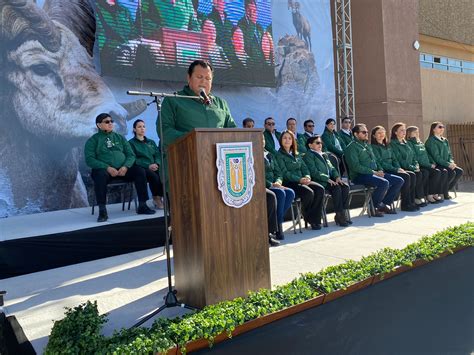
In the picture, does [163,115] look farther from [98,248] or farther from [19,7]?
[19,7]

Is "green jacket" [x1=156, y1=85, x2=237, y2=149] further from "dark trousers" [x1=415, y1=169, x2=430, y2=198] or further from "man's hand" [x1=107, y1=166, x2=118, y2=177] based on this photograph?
"dark trousers" [x1=415, y1=169, x2=430, y2=198]

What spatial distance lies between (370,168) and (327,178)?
2.92 ft

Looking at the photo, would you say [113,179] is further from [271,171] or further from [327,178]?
[327,178]

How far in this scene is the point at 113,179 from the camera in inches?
202

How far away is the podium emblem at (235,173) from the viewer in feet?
7.18

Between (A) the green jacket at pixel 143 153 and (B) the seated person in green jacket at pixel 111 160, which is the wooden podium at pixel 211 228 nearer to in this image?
(B) the seated person in green jacket at pixel 111 160

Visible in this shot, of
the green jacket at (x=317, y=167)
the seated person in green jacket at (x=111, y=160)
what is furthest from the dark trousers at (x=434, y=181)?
the seated person in green jacket at (x=111, y=160)

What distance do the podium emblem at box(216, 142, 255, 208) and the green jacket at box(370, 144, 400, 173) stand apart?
4328 millimetres

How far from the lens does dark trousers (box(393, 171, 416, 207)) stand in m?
6.07

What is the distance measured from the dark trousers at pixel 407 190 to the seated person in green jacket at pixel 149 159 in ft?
11.4

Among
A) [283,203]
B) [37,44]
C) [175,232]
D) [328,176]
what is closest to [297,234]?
[283,203]

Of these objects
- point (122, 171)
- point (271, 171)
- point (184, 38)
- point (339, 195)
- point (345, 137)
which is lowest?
point (339, 195)

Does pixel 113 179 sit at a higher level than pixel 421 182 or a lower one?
higher

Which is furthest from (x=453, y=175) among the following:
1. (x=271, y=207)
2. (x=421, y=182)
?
(x=271, y=207)
